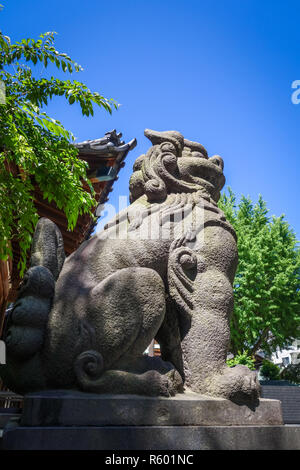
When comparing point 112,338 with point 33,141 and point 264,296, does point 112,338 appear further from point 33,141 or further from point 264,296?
point 264,296

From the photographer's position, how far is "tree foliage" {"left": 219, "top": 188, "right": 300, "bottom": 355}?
13461mm

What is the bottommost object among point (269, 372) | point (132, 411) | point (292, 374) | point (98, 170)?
point (292, 374)

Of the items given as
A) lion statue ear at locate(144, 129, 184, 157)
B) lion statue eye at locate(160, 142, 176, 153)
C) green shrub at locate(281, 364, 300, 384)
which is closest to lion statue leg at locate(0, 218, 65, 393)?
lion statue eye at locate(160, 142, 176, 153)

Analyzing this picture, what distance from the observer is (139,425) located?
5.94 feet

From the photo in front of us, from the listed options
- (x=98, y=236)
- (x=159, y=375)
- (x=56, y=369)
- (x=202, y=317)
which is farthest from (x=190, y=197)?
(x=56, y=369)

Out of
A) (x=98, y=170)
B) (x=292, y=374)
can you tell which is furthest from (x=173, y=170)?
(x=292, y=374)

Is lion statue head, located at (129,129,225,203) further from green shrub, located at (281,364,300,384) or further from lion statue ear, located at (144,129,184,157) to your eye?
green shrub, located at (281,364,300,384)

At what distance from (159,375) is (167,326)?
46cm

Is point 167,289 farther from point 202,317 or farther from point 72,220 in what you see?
point 72,220

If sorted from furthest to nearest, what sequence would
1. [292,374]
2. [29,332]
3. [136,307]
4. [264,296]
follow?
[292,374] → [264,296] → [136,307] → [29,332]

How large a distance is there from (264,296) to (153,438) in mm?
12778

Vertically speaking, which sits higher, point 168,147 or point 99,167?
point 99,167

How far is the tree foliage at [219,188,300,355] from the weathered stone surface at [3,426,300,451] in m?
11.7
